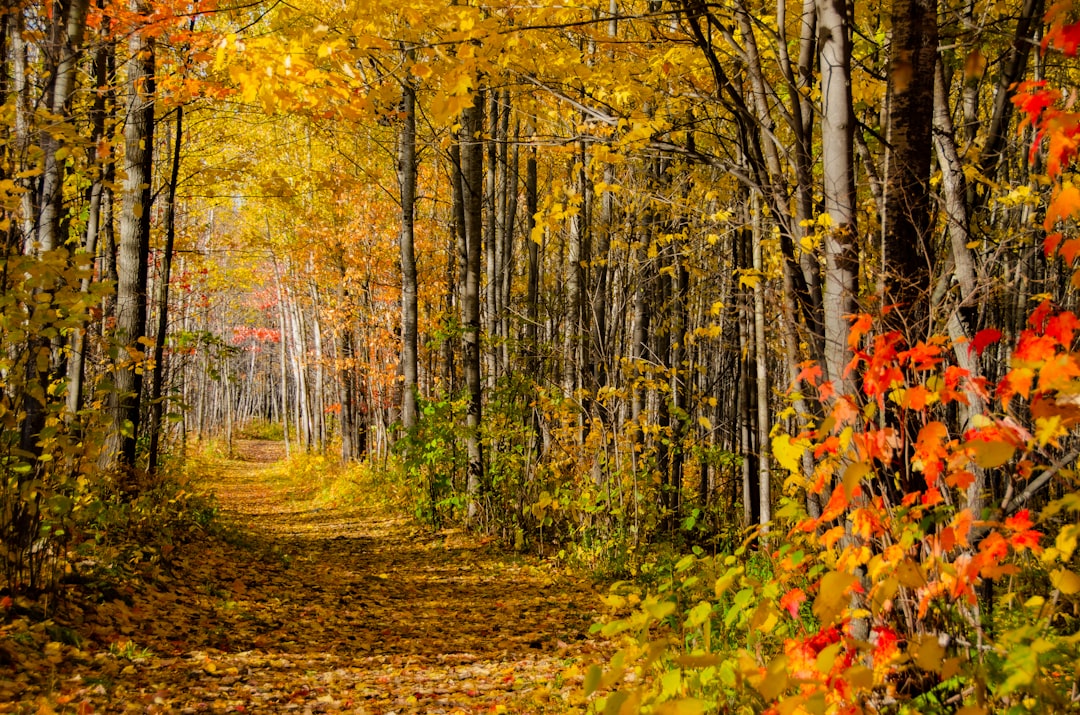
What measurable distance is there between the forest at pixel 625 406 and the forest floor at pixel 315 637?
3 centimetres

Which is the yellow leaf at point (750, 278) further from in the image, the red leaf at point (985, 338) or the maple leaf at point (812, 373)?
the red leaf at point (985, 338)

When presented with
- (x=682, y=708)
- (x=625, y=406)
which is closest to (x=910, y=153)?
(x=682, y=708)

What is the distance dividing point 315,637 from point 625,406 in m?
4.91

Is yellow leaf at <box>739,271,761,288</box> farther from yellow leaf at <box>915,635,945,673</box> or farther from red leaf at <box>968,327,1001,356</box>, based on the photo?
yellow leaf at <box>915,635,945,673</box>

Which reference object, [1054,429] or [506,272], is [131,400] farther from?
[1054,429]

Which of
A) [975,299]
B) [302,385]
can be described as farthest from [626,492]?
[302,385]

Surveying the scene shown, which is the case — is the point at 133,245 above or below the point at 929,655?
above

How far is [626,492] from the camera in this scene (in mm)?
7367

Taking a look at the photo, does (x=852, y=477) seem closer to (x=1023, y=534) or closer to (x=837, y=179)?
(x=1023, y=534)

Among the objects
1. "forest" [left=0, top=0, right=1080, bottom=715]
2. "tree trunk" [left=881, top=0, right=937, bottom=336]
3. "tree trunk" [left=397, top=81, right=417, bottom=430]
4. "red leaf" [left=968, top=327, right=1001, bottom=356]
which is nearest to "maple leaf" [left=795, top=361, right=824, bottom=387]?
"forest" [left=0, top=0, right=1080, bottom=715]

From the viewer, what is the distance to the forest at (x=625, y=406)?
2574 millimetres

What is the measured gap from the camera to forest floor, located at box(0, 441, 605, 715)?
3.88 meters

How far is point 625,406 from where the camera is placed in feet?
29.9

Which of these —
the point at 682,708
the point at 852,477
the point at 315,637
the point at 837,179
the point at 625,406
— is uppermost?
the point at 837,179
